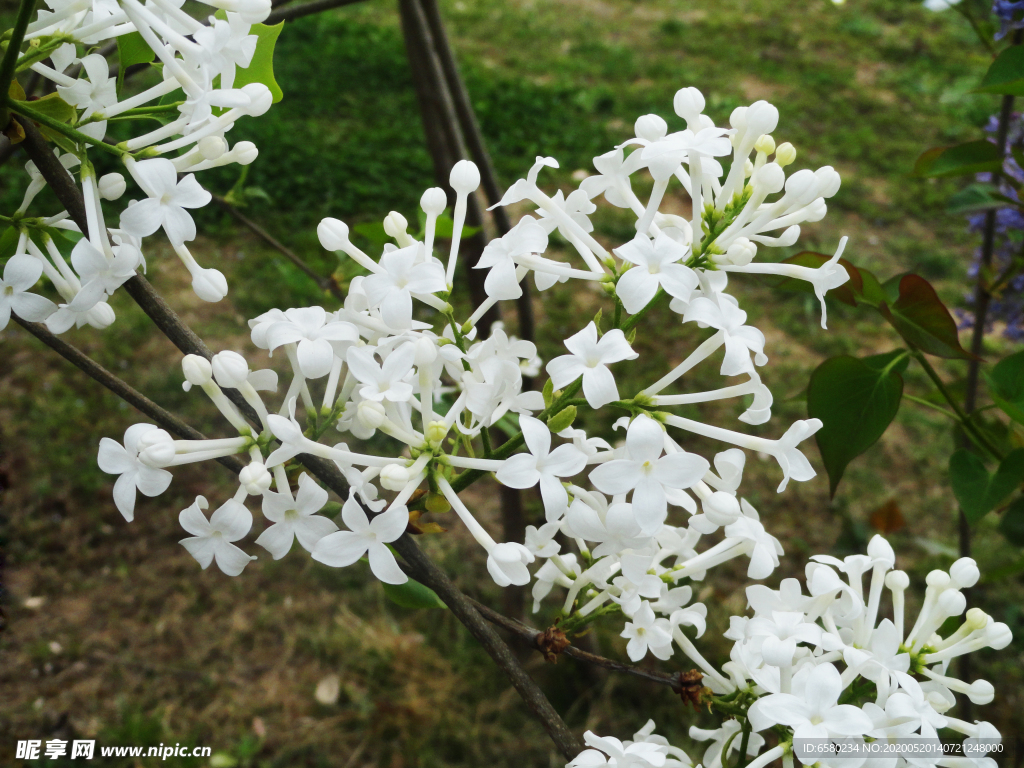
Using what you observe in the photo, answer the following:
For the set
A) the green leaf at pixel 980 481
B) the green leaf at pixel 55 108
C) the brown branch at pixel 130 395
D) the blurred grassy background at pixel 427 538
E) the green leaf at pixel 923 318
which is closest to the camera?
the green leaf at pixel 55 108

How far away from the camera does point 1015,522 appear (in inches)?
65.1

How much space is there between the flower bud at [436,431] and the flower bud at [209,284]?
240mm

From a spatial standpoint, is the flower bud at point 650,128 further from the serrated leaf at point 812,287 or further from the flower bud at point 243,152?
the flower bud at point 243,152

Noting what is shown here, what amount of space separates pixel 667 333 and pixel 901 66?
164 inches

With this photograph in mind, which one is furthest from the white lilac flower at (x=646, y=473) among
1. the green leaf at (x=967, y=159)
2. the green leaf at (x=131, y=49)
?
the green leaf at (x=967, y=159)

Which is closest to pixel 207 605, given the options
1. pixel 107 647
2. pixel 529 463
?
pixel 107 647

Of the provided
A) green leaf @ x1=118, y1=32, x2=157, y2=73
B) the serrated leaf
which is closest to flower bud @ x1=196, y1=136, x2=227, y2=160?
green leaf @ x1=118, y1=32, x2=157, y2=73

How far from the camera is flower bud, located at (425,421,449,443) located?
0.75 metres

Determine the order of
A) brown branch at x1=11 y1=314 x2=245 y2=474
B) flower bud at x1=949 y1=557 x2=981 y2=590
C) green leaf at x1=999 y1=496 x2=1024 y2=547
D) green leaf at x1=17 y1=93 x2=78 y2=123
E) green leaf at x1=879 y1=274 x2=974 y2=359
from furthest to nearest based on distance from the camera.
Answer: green leaf at x1=999 y1=496 x2=1024 y2=547
green leaf at x1=879 y1=274 x2=974 y2=359
flower bud at x1=949 y1=557 x2=981 y2=590
brown branch at x1=11 y1=314 x2=245 y2=474
green leaf at x1=17 y1=93 x2=78 y2=123

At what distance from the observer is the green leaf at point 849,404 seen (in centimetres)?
105

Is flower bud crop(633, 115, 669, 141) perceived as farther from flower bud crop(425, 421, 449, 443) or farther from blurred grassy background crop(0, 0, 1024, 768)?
blurred grassy background crop(0, 0, 1024, 768)

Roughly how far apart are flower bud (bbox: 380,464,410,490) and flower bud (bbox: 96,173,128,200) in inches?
14.1

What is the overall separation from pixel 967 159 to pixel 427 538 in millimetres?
2173

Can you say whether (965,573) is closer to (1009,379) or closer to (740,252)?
(1009,379)
